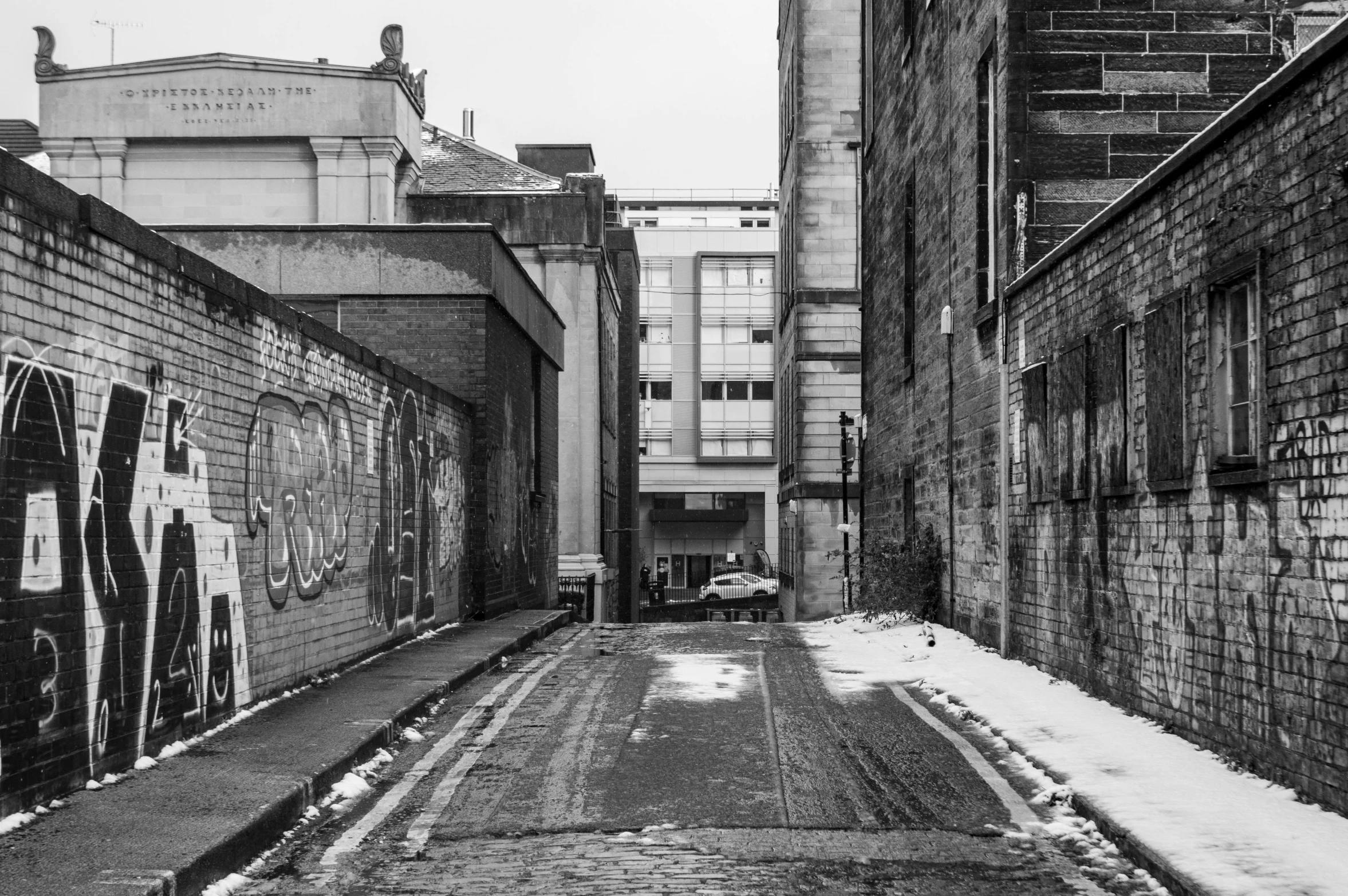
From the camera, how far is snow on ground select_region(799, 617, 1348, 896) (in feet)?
19.6

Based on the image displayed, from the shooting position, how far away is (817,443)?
39.9 m

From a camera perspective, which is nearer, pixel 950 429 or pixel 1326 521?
pixel 1326 521

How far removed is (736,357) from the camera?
76500mm

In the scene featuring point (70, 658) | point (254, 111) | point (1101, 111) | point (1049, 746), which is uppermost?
point (254, 111)

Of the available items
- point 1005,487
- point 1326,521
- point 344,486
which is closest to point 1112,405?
point 1005,487

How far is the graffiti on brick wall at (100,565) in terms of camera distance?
6758 mm

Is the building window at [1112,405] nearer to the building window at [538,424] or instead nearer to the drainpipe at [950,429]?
the drainpipe at [950,429]

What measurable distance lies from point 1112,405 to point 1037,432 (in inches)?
104

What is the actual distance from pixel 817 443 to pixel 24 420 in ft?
111

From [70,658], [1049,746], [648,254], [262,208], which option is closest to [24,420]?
[70,658]

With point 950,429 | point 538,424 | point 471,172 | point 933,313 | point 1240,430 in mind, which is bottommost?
point 1240,430

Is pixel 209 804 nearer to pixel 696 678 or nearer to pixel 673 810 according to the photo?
pixel 673 810

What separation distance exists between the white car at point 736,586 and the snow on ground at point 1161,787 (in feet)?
149

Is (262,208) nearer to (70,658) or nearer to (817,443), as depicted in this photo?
(817,443)
